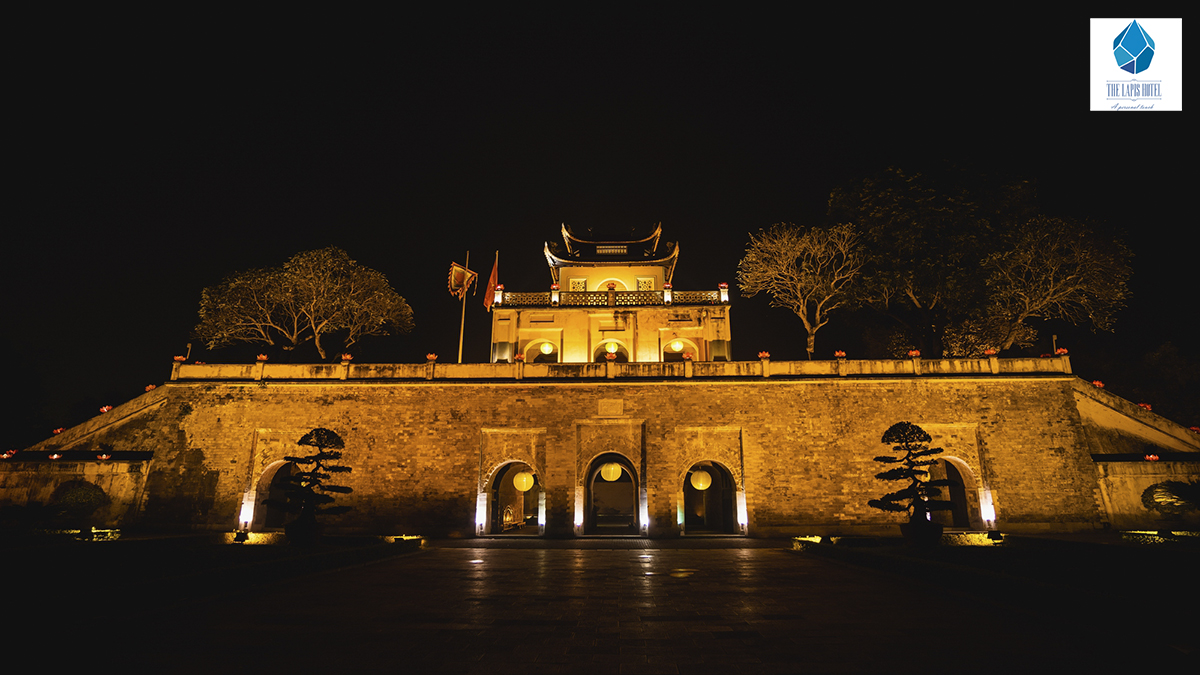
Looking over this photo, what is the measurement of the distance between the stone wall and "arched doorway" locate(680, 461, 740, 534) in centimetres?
121

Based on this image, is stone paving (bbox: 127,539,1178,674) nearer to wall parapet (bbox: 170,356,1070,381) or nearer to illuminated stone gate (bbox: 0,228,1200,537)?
illuminated stone gate (bbox: 0,228,1200,537)

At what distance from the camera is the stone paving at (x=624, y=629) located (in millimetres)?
4145

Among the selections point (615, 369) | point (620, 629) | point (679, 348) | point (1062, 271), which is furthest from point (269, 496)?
point (1062, 271)

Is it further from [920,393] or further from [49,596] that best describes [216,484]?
[920,393]

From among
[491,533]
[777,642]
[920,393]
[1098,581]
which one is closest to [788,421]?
[920,393]

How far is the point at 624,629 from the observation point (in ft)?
17.0

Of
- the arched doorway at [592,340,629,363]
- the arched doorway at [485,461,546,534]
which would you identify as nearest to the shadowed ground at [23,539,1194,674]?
the arched doorway at [485,461,546,534]

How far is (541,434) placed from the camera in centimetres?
1989

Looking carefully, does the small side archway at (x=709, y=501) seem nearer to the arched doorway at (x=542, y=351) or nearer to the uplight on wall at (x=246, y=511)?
the arched doorway at (x=542, y=351)

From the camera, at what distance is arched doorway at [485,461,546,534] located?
1973 cm

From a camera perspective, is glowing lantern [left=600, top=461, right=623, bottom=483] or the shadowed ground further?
glowing lantern [left=600, top=461, right=623, bottom=483]

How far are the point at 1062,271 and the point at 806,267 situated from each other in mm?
8784

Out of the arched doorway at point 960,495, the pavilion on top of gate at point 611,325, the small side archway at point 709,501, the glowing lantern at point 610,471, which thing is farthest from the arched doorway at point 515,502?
the arched doorway at point 960,495

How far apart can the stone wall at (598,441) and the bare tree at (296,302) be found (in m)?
4.47
